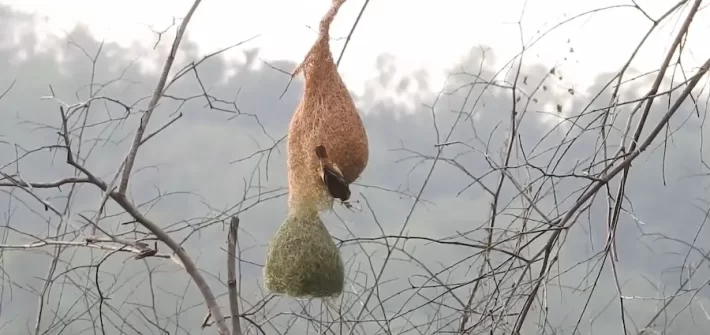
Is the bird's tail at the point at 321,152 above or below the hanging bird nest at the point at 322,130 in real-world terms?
below

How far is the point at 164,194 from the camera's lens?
949mm

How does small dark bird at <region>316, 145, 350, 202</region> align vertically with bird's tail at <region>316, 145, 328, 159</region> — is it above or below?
below

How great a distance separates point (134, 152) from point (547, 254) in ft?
1.57

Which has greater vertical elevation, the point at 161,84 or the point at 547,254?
the point at 161,84

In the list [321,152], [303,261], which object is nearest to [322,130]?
[321,152]

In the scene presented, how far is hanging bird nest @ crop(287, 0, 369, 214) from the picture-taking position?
74 centimetres

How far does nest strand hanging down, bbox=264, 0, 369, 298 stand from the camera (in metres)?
0.74

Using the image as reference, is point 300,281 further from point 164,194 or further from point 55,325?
point 55,325

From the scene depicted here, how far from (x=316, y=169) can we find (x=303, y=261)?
0.10 m

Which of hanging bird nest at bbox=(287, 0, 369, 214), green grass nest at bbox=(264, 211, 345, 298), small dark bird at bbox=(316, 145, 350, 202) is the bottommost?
green grass nest at bbox=(264, 211, 345, 298)

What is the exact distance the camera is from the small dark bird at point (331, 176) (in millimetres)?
718

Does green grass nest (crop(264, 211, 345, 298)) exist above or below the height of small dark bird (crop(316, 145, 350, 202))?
below

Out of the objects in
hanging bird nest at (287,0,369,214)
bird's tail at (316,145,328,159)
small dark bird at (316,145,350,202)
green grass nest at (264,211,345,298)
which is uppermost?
hanging bird nest at (287,0,369,214)

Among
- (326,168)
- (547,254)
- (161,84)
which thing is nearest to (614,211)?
(547,254)
